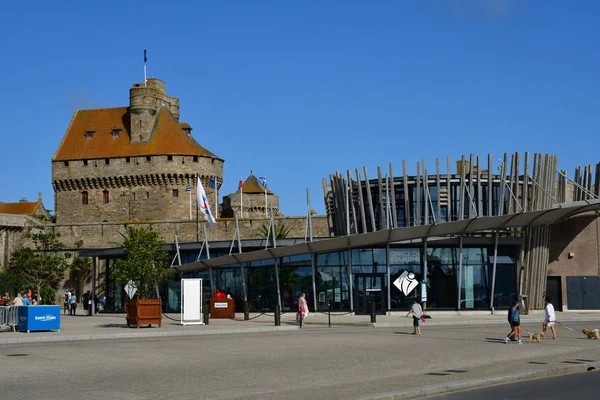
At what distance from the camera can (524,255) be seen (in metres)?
45.2

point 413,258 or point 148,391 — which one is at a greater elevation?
point 413,258

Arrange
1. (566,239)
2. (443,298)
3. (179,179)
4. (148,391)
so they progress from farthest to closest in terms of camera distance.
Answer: (179,179), (566,239), (443,298), (148,391)

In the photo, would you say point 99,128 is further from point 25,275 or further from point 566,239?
point 566,239

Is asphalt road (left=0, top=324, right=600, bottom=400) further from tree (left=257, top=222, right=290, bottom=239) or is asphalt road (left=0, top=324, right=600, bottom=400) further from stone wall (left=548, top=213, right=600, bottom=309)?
tree (left=257, top=222, right=290, bottom=239)

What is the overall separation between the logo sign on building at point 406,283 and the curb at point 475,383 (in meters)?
22.8

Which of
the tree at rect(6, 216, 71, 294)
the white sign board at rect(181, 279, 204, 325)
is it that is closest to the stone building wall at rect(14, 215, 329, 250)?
the tree at rect(6, 216, 71, 294)

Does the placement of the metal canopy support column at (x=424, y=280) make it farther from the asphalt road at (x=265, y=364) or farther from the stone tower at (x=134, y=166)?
the stone tower at (x=134, y=166)

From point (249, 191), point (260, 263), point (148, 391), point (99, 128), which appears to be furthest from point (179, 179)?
point (148, 391)

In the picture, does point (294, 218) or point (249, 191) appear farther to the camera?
point (249, 191)

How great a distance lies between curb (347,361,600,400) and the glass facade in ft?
78.3

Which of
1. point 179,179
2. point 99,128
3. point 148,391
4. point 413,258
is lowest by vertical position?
point 148,391

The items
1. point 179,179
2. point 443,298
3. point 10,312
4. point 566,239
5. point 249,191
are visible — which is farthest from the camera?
point 249,191

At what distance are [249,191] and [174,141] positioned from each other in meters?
18.2

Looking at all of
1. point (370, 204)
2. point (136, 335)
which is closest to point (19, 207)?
point (370, 204)
